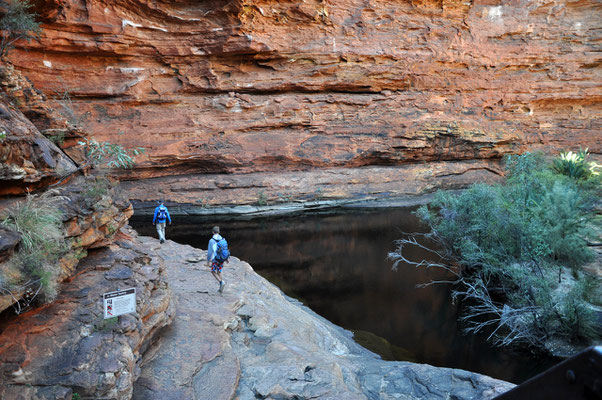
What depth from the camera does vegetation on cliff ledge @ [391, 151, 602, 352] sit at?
7.87 m

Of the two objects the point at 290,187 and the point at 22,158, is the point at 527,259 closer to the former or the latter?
the point at 22,158

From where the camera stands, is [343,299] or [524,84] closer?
[343,299]

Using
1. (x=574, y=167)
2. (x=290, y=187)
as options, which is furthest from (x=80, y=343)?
(x=574, y=167)

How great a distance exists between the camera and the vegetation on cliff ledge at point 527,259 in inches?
310

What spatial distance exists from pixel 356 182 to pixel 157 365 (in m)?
18.6

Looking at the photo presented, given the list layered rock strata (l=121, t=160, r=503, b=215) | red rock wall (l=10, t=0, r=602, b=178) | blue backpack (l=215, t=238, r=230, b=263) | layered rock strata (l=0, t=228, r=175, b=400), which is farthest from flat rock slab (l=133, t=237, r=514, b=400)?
red rock wall (l=10, t=0, r=602, b=178)

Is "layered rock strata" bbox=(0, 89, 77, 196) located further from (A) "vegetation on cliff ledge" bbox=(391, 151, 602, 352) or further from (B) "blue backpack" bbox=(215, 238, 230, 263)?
(A) "vegetation on cliff ledge" bbox=(391, 151, 602, 352)

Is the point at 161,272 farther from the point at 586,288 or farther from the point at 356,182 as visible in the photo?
the point at 356,182

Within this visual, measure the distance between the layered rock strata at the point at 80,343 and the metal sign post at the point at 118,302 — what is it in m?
0.26

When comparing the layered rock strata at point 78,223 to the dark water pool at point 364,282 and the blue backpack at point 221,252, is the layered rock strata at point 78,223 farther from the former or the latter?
the dark water pool at point 364,282

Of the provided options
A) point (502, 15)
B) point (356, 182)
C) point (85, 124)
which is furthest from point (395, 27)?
point (85, 124)

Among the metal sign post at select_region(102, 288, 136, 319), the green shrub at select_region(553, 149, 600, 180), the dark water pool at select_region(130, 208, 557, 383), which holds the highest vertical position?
the green shrub at select_region(553, 149, 600, 180)

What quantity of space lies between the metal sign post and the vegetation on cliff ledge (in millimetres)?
6979

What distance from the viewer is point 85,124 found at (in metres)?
18.6
